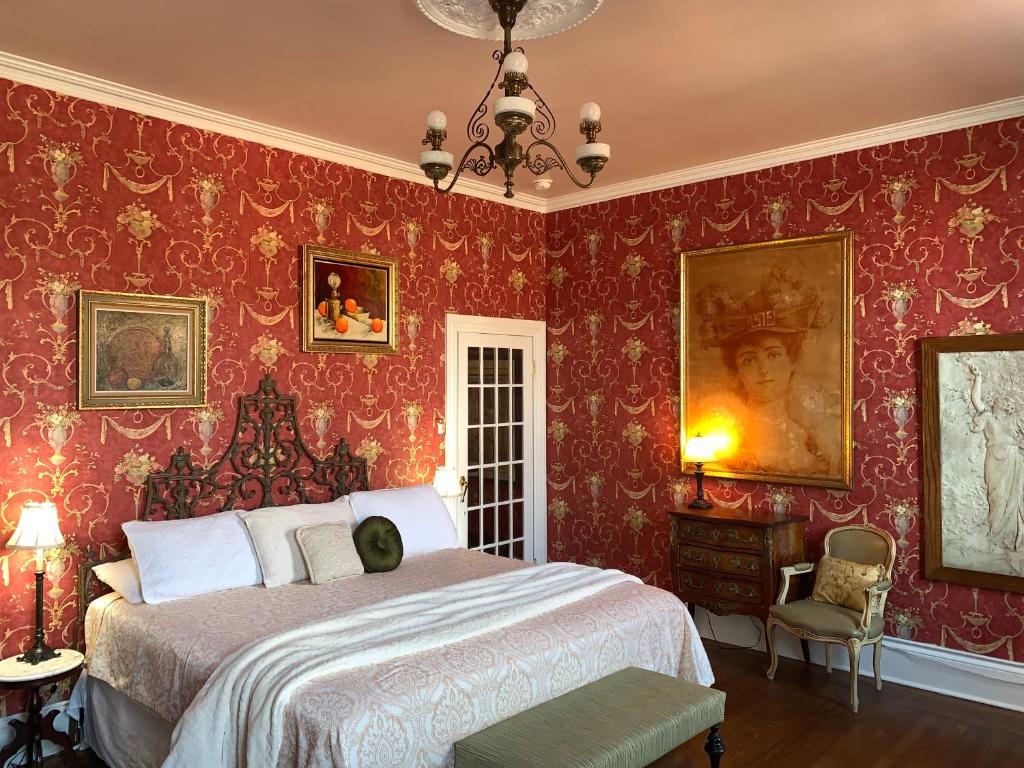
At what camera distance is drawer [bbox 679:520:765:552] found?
4.43m

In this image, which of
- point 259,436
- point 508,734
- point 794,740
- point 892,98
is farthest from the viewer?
point 259,436

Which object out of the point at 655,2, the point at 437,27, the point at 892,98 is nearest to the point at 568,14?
the point at 655,2

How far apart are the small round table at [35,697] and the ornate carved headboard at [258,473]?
46cm

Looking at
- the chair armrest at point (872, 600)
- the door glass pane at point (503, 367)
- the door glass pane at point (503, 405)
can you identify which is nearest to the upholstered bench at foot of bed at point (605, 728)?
the chair armrest at point (872, 600)

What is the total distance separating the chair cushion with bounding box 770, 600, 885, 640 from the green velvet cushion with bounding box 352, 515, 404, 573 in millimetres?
2122

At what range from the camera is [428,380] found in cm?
519

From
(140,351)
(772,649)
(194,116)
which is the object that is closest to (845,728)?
(772,649)

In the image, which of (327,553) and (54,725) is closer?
(54,725)

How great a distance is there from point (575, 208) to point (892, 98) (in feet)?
8.19

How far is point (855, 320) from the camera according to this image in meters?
4.48

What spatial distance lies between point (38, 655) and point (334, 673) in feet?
5.37

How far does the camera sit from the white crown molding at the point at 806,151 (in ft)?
13.2

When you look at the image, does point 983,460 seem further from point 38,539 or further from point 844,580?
point 38,539

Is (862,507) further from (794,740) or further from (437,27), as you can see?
(437,27)
